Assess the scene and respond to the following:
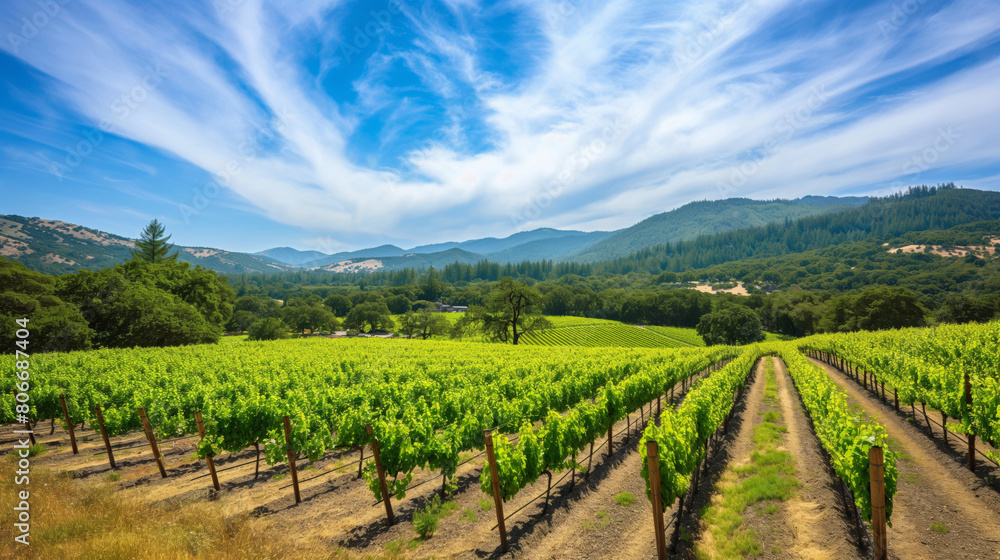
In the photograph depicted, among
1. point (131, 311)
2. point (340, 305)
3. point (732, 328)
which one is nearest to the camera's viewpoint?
point (131, 311)

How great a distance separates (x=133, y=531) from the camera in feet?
21.5

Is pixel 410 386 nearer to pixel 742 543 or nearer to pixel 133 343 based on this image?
pixel 742 543

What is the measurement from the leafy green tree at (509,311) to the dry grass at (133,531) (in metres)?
44.8

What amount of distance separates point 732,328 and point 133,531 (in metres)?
99.9

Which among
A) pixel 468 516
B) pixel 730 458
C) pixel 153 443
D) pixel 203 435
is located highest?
pixel 203 435

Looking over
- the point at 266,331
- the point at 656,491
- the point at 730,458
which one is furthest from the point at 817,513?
the point at 266,331

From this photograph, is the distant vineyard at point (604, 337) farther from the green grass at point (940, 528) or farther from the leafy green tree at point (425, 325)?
the green grass at point (940, 528)

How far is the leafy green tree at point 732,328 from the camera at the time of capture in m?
84.1

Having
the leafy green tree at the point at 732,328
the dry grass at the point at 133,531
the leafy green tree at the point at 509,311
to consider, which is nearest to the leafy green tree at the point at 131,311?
the leafy green tree at the point at 509,311

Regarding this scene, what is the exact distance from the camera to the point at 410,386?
15562mm

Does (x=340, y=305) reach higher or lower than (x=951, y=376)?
higher

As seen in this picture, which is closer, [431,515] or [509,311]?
[431,515]

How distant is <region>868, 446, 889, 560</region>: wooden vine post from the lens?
18.1 ft

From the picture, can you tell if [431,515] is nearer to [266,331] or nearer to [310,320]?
[266,331]
